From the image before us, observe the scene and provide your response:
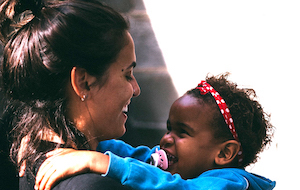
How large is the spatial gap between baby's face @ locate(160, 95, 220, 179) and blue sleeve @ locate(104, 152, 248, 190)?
15 centimetres

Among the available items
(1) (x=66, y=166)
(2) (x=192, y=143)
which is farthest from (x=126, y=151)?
(1) (x=66, y=166)

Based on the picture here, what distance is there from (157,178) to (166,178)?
0.14ft

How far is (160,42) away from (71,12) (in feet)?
4.27

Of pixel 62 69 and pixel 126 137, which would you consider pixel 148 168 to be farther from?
pixel 126 137

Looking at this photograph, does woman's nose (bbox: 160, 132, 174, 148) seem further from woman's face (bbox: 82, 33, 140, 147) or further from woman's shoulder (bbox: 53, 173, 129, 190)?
woman's shoulder (bbox: 53, 173, 129, 190)

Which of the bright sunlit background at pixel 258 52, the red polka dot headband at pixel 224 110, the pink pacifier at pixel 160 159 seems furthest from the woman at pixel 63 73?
the bright sunlit background at pixel 258 52

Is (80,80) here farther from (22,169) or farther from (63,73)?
(22,169)

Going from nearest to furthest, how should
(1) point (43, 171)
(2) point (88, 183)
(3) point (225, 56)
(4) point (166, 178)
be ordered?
(2) point (88, 183) → (1) point (43, 171) → (4) point (166, 178) → (3) point (225, 56)

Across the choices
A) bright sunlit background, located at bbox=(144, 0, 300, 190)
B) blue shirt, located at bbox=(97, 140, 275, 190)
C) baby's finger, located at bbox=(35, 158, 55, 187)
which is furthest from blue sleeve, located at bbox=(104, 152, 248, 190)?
bright sunlit background, located at bbox=(144, 0, 300, 190)

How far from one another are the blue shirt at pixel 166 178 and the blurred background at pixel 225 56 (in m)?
0.43

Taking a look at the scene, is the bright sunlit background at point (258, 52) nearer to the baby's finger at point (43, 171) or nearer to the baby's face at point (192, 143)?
the baby's face at point (192, 143)

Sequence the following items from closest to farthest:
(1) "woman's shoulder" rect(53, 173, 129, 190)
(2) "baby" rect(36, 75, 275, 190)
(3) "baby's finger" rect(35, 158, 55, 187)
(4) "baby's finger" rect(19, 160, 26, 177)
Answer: (1) "woman's shoulder" rect(53, 173, 129, 190), (3) "baby's finger" rect(35, 158, 55, 187), (4) "baby's finger" rect(19, 160, 26, 177), (2) "baby" rect(36, 75, 275, 190)

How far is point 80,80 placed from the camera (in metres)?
1.30

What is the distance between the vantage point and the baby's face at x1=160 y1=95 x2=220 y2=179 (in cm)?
170
